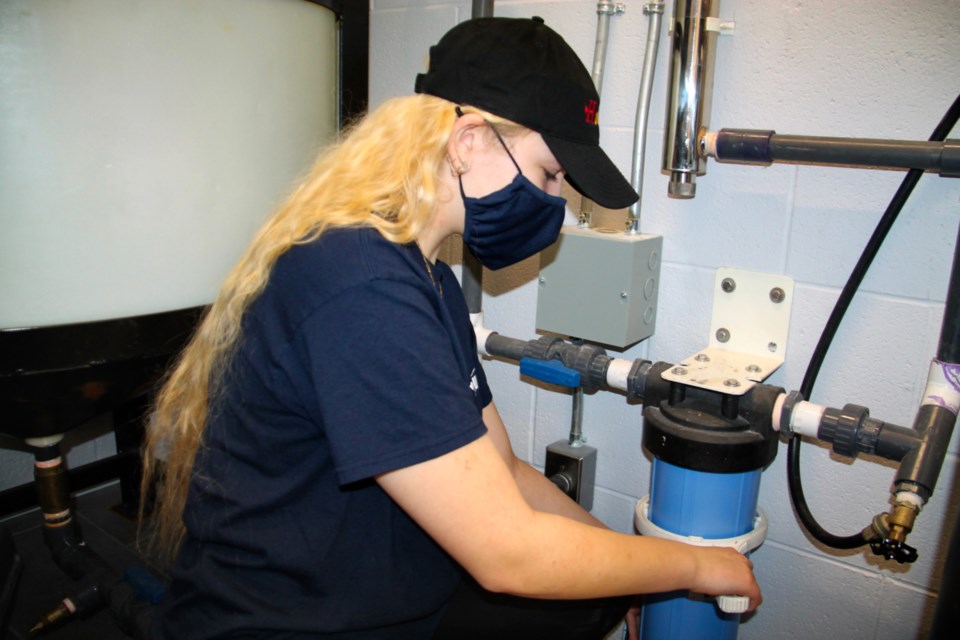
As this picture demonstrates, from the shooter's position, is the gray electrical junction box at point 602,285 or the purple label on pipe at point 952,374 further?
the gray electrical junction box at point 602,285

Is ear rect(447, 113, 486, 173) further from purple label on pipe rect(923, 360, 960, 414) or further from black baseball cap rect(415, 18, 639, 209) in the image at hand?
purple label on pipe rect(923, 360, 960, 414)

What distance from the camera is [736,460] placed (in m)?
0.85

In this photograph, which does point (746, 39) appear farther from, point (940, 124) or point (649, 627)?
point (649, 627)

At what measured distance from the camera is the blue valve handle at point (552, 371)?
3.44 feet

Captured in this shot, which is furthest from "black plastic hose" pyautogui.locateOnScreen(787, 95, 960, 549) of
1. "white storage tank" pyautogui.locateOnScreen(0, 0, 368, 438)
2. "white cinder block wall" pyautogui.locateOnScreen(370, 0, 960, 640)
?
"white storage tank" pyautogui.locateOnScreen(0, 0, 368, 438)

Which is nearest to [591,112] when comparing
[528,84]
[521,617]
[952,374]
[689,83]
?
[528,84]

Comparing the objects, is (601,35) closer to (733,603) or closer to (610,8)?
(610,8)

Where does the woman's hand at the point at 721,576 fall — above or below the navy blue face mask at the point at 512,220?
below

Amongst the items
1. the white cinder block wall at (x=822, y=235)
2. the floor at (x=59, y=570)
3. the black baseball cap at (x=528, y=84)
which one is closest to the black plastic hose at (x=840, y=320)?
the white cinder block wall at (x=822, y=235)

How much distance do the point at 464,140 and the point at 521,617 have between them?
60cm

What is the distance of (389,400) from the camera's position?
0.62m

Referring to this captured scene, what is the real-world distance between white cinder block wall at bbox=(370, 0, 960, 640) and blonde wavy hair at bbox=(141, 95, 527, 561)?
40 centimetres

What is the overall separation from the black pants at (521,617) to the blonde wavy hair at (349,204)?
0.38 metres

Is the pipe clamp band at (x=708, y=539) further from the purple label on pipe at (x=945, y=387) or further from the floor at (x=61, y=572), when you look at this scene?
the floor at (x=61, y=572)
